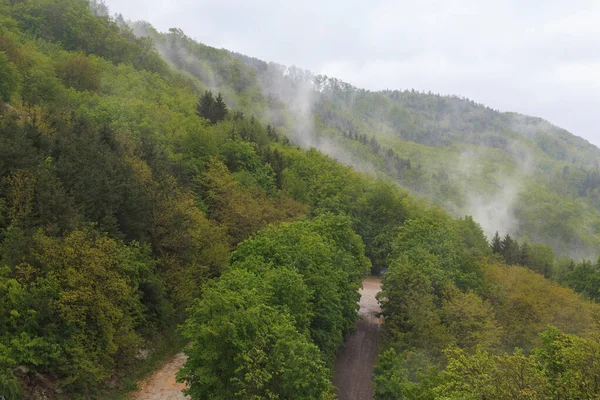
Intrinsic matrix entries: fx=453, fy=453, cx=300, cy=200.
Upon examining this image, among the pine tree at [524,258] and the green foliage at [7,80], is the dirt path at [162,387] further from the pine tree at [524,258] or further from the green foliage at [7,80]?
the pine tree at [524,258]

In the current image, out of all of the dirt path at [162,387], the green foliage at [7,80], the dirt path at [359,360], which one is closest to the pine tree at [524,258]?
the dirt path at [359,360]

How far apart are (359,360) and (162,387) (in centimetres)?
1731

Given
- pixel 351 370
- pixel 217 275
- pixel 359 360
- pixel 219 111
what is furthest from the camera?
pixel 219 111

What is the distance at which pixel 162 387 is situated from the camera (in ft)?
84.1

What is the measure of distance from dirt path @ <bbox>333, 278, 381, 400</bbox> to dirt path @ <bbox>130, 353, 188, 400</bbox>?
11.8 meters

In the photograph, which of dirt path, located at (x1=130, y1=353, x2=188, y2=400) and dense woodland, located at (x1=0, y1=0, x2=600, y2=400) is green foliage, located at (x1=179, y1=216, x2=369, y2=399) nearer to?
dense woodland, located at (x1=0, y1=0, x2=600, y2=400)

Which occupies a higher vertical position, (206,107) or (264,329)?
(206,107)

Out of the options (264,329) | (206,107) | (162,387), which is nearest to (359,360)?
(162,387)

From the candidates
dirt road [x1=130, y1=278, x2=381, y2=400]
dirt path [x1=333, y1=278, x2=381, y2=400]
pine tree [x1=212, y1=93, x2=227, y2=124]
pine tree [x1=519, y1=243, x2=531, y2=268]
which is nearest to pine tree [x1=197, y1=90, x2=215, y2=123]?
pine tree [x1=212, y1=93, x2=227, y2=124]

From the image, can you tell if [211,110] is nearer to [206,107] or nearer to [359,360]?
[206,107]

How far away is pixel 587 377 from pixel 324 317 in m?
16.3

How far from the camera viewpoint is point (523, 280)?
4488 centimetres

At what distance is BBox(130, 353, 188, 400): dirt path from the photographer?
971 inches

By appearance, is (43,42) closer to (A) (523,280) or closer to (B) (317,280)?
(B) (317,280)
